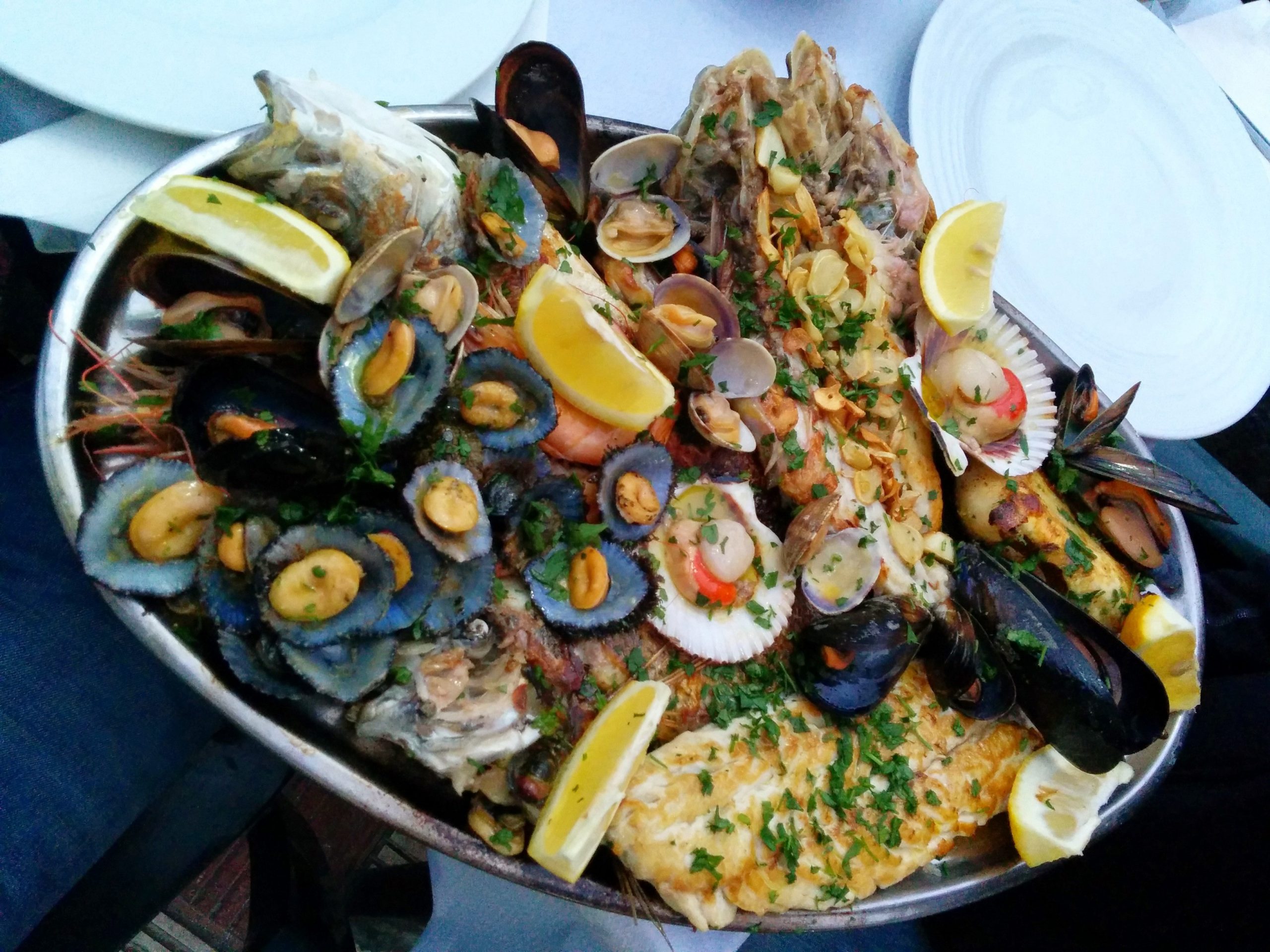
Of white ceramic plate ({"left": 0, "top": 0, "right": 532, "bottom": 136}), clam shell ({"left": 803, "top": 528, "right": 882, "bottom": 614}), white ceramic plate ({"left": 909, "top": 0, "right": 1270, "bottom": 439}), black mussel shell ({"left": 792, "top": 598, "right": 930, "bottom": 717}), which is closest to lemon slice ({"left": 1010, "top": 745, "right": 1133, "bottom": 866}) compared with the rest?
black mussel shell ({"left": 792, "top": 598, "right": 930, "bottom": 717})

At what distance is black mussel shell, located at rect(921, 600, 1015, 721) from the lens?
65.4 inches

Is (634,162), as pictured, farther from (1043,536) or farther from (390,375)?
(1043,536)

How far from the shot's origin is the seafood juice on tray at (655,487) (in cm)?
123

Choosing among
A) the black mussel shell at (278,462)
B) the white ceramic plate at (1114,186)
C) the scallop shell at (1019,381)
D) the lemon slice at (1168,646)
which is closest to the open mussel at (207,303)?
the black mussel shell at (278,462)

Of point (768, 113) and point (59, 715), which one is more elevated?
point (768, 113)

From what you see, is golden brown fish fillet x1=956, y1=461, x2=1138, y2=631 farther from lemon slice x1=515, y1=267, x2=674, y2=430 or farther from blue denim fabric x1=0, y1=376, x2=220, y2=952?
blue denim fabric x1=0, y1=376, x2=220, y2=952

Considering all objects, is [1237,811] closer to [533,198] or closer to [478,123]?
[533,198]

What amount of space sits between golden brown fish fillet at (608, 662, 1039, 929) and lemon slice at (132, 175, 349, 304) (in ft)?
3.39

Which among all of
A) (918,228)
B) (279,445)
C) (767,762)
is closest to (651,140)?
(918,228)

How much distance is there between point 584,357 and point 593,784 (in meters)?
0.75

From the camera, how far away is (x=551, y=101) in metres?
1.64

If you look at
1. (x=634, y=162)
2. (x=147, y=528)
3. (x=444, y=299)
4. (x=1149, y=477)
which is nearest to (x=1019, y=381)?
(x=1149, y=477)

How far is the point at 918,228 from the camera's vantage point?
1906 mm

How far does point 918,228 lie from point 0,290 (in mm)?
2261
